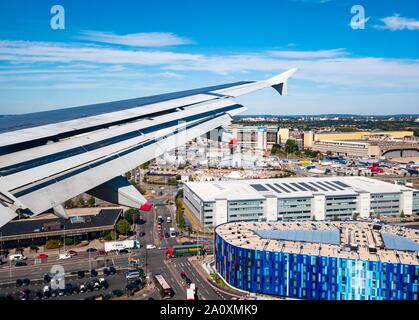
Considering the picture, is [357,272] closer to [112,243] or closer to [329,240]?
[329,240]

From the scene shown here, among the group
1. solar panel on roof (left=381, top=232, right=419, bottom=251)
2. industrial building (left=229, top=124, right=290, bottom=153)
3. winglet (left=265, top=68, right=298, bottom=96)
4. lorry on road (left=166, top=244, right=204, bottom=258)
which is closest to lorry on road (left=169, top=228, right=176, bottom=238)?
lorry on road (left=166, top=244, right=204, bottom=258)

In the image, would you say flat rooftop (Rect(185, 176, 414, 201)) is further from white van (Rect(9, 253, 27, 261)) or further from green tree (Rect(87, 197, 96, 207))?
white van (Rect(9, 253, 27, 261))

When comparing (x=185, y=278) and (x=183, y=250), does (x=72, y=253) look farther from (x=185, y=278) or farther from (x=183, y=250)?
(x=185, y=278)

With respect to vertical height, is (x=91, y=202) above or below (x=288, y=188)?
below

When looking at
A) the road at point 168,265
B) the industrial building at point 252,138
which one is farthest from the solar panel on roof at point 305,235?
the industrial building at point 252,138

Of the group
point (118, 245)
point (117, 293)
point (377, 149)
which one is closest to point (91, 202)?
point (118, 245)

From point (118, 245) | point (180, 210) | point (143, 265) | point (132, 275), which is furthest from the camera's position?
point (180, 210)

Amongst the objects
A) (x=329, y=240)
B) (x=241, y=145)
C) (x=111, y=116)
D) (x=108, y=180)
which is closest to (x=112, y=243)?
(x=329, y=240)
